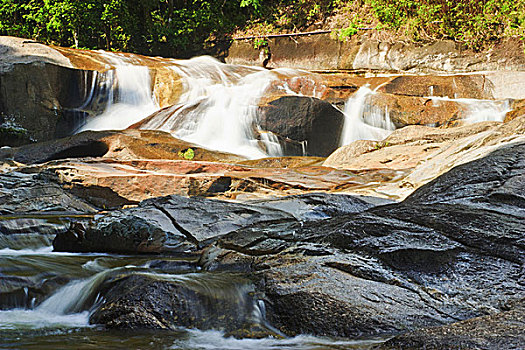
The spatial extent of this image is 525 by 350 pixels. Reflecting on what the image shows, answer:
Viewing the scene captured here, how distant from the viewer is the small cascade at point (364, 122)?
10031 millimetres

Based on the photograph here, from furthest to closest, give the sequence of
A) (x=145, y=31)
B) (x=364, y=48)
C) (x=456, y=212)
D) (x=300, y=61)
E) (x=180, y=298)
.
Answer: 1. (x=145, y=31)
2. (x=300, y=61)
3. (x=364, y=48)
4. (x=456, y=212)
5. (x=180, y=298)

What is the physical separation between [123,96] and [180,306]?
10224mm

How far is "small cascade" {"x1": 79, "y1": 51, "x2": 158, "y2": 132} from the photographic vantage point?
37.6 ft

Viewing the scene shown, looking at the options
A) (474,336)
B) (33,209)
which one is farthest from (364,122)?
(474,336)

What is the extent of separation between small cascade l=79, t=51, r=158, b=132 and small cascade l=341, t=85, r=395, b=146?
4774mm

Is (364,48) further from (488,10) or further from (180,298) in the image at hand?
(180,298)

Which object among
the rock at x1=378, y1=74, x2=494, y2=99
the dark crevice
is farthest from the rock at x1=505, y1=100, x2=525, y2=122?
the dark crevice

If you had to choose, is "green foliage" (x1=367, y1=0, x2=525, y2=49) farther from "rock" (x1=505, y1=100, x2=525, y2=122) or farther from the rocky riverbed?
the rocky riverbed

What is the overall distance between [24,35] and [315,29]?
976 centimetres

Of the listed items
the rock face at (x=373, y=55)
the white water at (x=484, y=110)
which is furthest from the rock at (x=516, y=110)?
the rock face at (x=373, y=55)

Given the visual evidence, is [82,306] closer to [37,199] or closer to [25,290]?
[25,290]

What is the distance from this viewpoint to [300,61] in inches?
610

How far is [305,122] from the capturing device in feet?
31.4

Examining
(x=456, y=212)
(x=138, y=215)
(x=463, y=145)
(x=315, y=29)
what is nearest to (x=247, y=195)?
(x=138, y=215)
